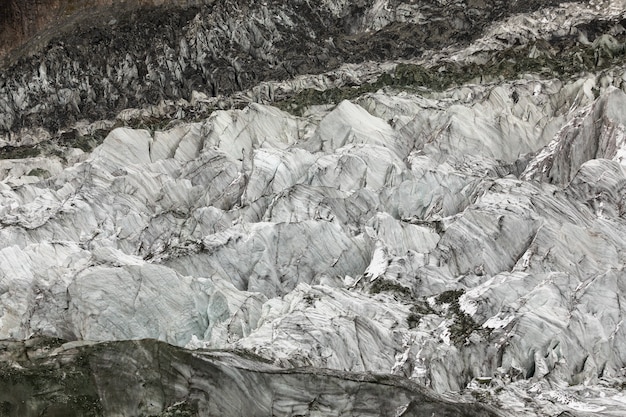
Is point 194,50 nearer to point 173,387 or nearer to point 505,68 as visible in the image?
point 505,68

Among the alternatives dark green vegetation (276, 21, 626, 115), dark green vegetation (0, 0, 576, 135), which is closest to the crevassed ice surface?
dark green vegetation (276, 21, 626, 115)

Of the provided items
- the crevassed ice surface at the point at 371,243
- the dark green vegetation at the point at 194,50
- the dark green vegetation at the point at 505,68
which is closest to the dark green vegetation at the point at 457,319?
the crevassed ice surface at the point at 371,243

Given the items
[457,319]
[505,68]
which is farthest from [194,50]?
[457,319]

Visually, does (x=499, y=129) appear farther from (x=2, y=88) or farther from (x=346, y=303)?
(x=2, y=88)

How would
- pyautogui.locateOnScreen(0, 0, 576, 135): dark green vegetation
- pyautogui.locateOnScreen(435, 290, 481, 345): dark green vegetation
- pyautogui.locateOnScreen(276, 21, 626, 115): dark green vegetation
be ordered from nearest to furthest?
pyautogui.locateOnScreen(435, 290, 481, 345): dark green vegetation → pyautogui.locateOnScreen(276, 21, 626, 115): dark green vegetation → pyautogui.locateOnScreen(0, 0, 576, 135): dark green vegetation

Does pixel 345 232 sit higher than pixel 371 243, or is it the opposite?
pixel 345 232

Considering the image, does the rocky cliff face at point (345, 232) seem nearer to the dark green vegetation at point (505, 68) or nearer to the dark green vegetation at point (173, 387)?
the dark green vegetation at point (173, 387)

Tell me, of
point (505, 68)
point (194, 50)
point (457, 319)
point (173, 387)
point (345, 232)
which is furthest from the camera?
point (194, 50)

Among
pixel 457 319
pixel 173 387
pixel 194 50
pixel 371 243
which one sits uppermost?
pixel 194 50

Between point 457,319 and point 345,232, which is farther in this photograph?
point 345,232

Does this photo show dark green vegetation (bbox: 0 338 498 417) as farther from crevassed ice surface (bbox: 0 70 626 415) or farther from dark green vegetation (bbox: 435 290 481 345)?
dark green vegetation (bbox: 435 290 481 345)
